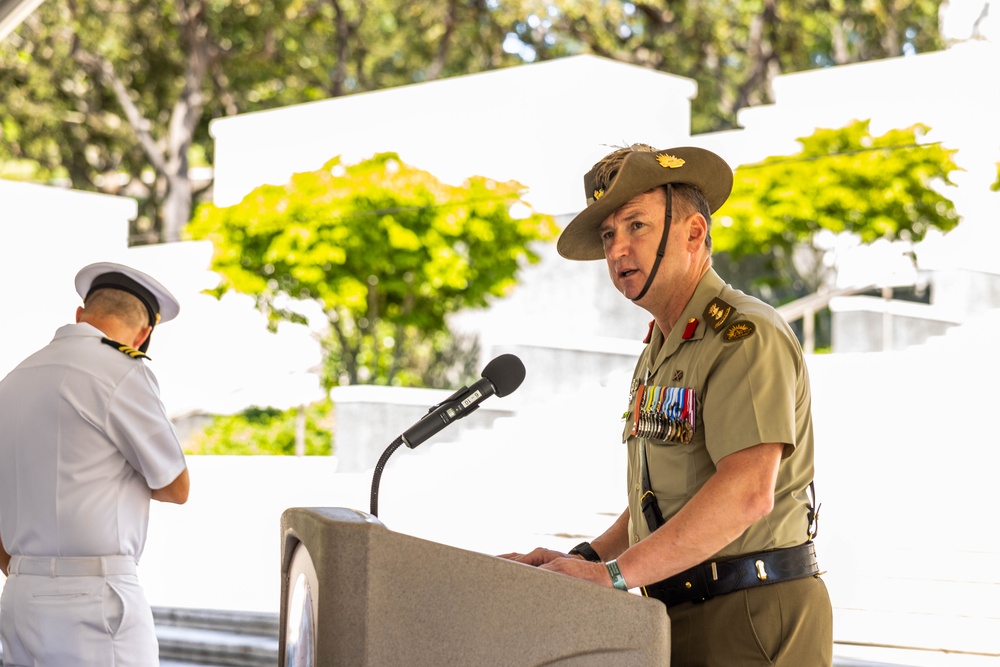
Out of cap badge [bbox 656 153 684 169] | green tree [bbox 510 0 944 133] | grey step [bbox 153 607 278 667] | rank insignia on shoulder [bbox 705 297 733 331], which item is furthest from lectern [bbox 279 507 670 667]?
green tree [bbox 510 0 944 133]

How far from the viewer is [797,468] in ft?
6.21

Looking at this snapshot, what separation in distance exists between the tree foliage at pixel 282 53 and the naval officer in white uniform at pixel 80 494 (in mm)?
18101

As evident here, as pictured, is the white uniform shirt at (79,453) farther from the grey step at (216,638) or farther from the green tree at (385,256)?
the green tree at (385,256)

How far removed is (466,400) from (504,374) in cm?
10

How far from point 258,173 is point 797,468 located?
1381 cm

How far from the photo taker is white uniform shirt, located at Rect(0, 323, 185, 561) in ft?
8.81

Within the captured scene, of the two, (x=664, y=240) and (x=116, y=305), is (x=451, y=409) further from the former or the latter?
(x=116, y=305)

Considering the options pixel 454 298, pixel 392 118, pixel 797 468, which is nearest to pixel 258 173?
pixel 392 118

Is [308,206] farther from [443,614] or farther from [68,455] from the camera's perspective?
[443,614]

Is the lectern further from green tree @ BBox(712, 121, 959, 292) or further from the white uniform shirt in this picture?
green tree @ BBox(712, 121, 959, 292)

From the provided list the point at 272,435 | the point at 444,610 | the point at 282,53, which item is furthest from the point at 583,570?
the point at 282,53

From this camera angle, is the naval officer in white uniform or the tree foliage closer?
the naval officer in white uniform

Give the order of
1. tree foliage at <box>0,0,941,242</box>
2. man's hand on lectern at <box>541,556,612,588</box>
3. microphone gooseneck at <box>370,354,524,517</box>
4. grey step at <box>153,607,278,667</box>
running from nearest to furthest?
man's hand on lectern at <box>541,556,612,588</box> < microphone gooseneck at <box>370,354,524,517</box> < grey step at <box>153,607,278,667</box> < tree foliage at <box>0,0,941,242</box>

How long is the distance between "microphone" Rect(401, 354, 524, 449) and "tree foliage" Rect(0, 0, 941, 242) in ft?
62.7
